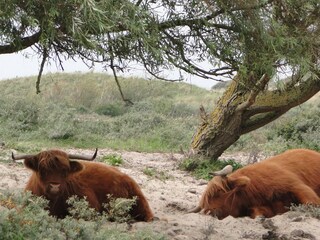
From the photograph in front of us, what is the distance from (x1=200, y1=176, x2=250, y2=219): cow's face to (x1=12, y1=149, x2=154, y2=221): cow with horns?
30.8 inches

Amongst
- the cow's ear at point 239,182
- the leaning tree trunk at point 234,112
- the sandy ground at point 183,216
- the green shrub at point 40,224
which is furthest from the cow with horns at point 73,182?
the leaning tree trunk at point 234,112

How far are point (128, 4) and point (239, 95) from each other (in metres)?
8.20

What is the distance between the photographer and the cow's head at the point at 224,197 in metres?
9.34

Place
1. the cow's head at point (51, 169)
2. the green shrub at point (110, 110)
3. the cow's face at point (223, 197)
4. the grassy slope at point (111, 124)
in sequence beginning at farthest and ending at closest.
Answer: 1. the green shrub at point (110, 110)
2. the grassy slope at point (111, 124)
3. the cow's face at point (223, 197)
4. the cow's head at point (51, 169)

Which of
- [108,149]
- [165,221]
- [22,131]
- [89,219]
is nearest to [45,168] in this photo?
[89,219]

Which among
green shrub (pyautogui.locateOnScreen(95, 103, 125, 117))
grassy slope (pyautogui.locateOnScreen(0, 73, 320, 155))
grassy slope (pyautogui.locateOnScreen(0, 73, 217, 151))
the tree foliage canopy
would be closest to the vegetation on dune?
the tree foliage canopy

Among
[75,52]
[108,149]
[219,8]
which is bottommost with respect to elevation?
[108,149]

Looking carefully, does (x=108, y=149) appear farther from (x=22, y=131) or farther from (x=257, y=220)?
(x=257, y=220)

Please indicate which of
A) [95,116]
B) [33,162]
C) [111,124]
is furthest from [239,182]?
[95,116]

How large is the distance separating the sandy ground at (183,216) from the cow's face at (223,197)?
0.78 ft

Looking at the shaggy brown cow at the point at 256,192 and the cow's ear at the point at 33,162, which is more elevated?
the cow's ear at the point at 33,162

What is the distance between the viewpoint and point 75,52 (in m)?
7.13

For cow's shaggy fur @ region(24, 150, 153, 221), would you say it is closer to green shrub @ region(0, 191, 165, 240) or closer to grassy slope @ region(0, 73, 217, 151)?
green shrub @ region(0, 191, 165, 240)

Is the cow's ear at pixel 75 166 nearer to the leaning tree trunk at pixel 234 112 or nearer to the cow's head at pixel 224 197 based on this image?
the cow's head at pixel 224 197
